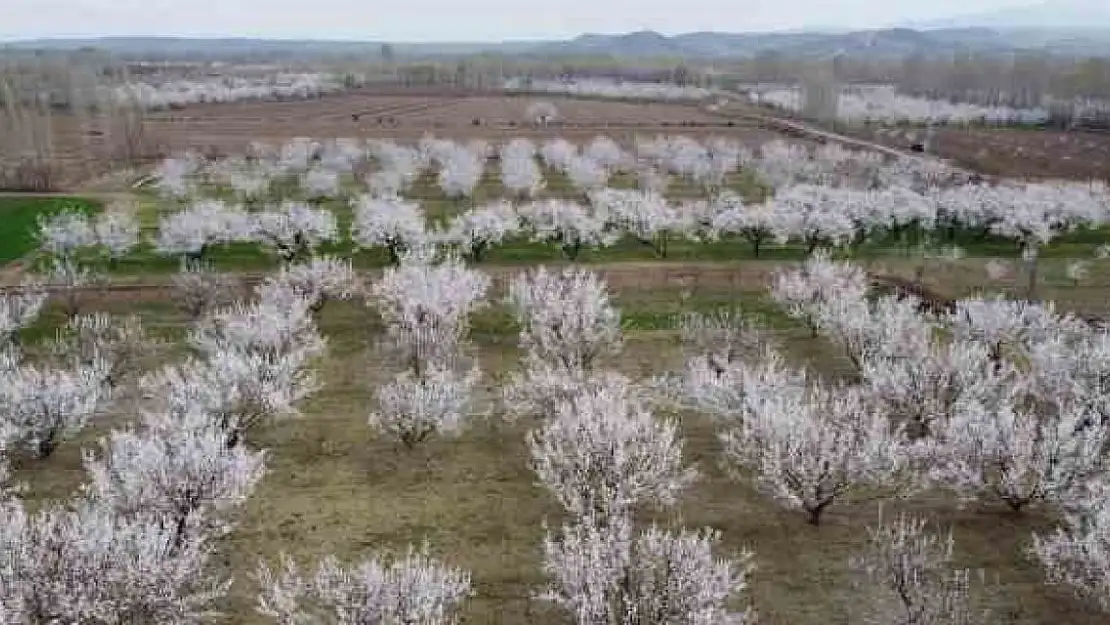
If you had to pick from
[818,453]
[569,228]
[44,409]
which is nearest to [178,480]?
[44,409]

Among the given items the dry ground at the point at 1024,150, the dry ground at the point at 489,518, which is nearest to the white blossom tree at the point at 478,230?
the dry ground at the point at 489,518

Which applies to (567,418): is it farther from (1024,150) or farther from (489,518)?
(1024,150)

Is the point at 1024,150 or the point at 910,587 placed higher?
the point at 1024,150

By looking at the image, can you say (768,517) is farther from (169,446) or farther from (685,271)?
(685,271)

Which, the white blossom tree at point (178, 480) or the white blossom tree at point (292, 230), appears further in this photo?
the white blossom tree at point (292, 230)

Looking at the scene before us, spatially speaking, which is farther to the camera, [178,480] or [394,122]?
[394,122]

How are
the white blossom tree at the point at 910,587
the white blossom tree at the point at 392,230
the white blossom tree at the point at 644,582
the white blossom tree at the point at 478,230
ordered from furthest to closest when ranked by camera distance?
1. the white blossom tree at the point at 478,230
2. the white blossom tree at the point at 392,230
3. the white blossom tree at the point at 910,587
4. the white blossom tree at the point at 644,582

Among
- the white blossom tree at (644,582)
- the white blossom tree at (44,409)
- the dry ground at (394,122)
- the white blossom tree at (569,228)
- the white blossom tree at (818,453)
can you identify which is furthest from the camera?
the dry ground at (394,122)

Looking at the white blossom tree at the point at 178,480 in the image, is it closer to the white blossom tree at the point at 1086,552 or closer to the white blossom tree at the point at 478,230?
the white blossom tree at the point at 1086,552
